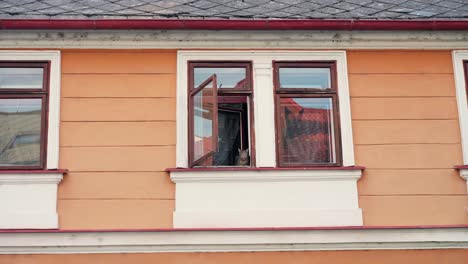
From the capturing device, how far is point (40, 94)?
7754mm

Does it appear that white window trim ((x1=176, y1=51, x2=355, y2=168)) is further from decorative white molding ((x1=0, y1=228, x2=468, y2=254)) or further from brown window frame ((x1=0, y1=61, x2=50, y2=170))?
brown window frame ((x1=0, y1=61, x2=50, y2=170))

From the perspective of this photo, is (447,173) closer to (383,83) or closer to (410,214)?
(410,214)

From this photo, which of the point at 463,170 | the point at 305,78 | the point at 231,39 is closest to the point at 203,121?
the point at 231,39

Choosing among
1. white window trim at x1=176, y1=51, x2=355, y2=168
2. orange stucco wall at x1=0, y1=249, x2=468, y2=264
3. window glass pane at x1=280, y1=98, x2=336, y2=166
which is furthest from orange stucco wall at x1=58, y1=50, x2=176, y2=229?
window glass pane at x1=280, y1=98, x2=336, y2=166

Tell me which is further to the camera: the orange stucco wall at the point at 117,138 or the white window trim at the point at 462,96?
the white window trim at the point at 462,96

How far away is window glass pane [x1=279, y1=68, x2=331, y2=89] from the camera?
7996 mm

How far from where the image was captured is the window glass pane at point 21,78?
7.81 metres

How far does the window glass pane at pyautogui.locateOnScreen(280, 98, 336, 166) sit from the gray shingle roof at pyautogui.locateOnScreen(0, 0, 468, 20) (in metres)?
1.09

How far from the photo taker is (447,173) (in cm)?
772

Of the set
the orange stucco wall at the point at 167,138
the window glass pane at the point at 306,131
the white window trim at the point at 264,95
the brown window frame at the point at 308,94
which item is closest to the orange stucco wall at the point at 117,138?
the orange stucco wall at the point at 167,138

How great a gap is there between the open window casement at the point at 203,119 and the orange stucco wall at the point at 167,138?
0.26 metres

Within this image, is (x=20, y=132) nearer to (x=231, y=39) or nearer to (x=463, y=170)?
(x=231, y=39)

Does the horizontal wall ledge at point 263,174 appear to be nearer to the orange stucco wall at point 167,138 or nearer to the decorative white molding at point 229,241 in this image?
the orange stucco wall at point 167,138

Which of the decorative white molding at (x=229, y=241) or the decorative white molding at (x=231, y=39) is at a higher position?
the decorative white molding at (x=231, y=39)
